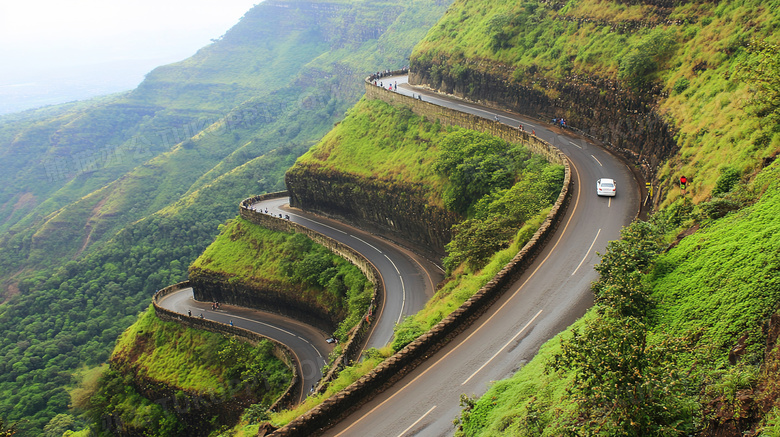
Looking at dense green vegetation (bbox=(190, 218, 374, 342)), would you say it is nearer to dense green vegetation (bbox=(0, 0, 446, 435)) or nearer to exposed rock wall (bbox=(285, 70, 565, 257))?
exposed rock wall (bbox=(285, 70, 565, 257))

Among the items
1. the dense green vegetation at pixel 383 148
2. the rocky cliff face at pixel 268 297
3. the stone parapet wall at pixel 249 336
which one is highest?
the dense green vegetation at pixel 383 148

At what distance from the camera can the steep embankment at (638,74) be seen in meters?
28.8

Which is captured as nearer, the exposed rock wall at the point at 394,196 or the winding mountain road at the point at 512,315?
the winding mountain road at the point at 512,315

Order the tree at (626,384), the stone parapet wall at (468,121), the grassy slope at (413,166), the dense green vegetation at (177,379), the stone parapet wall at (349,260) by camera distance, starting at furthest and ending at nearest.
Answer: the dense green vegetation at (177,379) → the stone parapet wall at (468,121) → the stone parapet wall at (349,260) → the grassy slope at (413,166) → the tree at (626,384)

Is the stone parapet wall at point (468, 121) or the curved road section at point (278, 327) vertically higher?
the stone parapet wall at point (468, 121)

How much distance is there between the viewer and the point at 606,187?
34.3 m

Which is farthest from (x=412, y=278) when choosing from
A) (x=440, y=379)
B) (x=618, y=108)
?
(x=440, y=379)

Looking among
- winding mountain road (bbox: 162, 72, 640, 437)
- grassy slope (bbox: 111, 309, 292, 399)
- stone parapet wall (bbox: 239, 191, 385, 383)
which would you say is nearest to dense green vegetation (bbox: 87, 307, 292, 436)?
grassy slope (bbox: 111, 309, 292, 399)

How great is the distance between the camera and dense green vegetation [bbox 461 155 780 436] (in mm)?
11664

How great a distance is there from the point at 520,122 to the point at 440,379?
3931cm

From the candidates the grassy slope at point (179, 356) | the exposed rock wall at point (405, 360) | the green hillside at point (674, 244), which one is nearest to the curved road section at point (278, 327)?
the grassy slope at point (179, 356)

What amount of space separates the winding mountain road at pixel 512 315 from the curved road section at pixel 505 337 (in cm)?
4

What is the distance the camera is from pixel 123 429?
182 ft

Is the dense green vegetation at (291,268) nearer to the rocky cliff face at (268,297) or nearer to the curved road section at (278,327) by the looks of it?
the rocky cliff face at (268,297)
